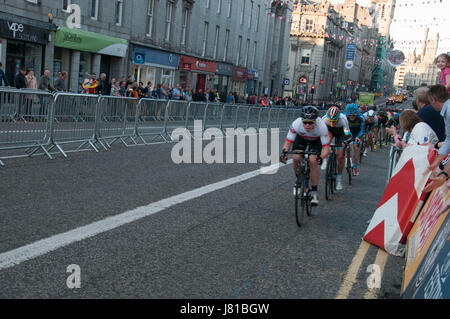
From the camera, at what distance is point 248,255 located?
546 centimetres

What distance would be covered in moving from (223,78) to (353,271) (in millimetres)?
40701

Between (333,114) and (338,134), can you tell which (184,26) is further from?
(333,114)

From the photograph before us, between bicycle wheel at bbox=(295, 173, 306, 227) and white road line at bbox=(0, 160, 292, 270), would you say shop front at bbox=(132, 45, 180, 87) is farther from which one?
bicycle wheel at bbox=(295, 173, 306, 227)

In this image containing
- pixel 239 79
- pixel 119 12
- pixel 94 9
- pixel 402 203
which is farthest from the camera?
pixel 239 79

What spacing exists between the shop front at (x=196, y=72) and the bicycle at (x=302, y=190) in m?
29.8

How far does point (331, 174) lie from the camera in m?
9.57

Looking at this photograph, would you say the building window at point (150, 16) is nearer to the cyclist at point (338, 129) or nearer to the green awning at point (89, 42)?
the green awning at point (89, 42)

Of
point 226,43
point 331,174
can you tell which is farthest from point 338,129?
point 226,43

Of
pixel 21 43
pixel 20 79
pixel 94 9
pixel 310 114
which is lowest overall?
pixel 310 114

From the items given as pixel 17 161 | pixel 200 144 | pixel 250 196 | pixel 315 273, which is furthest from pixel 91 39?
pixel 315 273

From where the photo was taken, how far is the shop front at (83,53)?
2441cm

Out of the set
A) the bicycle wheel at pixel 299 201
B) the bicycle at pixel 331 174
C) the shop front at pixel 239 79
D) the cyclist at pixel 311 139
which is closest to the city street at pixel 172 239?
the bicycle wheel at pixel 299 201

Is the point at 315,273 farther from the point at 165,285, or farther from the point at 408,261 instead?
the point at 165,285
